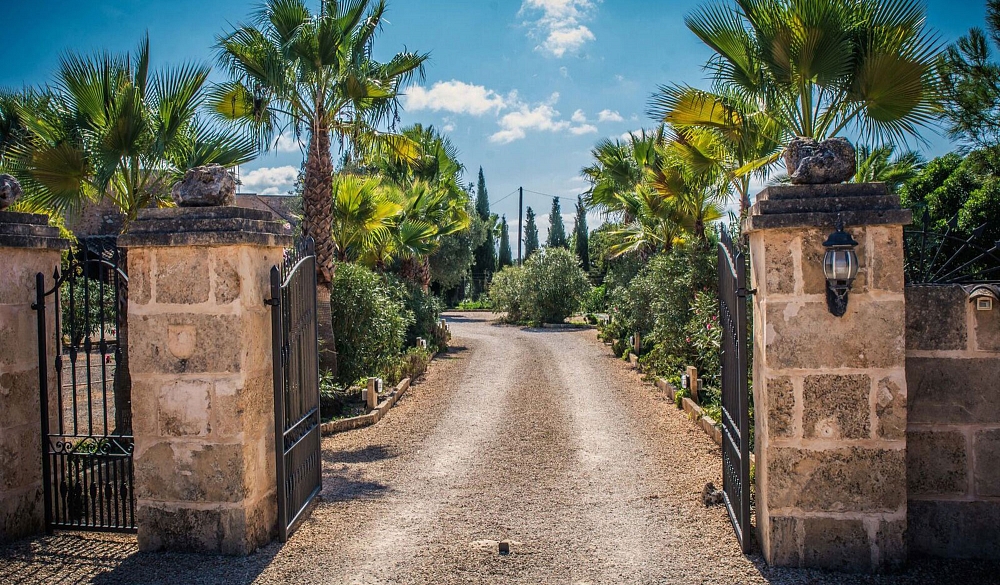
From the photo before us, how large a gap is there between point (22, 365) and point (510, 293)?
837 inches

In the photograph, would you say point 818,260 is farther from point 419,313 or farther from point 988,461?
point 419,313

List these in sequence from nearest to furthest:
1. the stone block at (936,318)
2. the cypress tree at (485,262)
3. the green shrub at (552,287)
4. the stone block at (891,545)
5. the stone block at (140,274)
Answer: the stone block at (891,545) < the stone block at (936,318) < the stone block at (140,274) < the green shrub at (552,287) < the cypress tree at (485,262)

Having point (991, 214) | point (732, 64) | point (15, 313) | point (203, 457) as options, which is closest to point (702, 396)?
point (732, 64)

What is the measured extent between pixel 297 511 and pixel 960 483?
4489 millimetres

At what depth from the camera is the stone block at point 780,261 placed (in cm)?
387

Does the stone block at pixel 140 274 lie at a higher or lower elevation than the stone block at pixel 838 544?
higher

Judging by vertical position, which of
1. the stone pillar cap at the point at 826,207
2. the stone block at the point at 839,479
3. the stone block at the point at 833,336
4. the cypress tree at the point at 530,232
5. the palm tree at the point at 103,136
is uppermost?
the cypress tree at the point at 530,232

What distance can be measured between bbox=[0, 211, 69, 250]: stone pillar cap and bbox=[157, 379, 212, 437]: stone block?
5.18 ft

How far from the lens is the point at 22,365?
4.73m

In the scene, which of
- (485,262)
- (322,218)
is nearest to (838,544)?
(322,218)

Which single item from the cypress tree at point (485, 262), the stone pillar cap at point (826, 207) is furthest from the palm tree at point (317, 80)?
the cypress tree at point (485, 262)

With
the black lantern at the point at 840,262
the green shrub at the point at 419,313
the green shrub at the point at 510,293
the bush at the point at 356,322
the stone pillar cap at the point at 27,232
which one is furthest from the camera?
the green shrub at the point at 510,293

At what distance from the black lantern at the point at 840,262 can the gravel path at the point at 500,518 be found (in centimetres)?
169

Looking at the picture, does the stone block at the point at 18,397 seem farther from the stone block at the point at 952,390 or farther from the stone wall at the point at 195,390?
the stone block at the point at 952,390
